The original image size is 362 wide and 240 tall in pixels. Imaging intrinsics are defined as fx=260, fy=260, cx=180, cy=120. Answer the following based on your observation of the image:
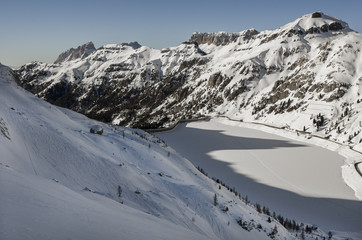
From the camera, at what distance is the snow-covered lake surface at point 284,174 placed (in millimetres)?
27725

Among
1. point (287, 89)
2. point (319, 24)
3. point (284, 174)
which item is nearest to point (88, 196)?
point (284, 174)

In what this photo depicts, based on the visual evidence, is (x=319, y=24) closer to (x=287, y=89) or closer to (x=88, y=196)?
(x=287, y=89)

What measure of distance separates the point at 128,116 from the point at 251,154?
125m

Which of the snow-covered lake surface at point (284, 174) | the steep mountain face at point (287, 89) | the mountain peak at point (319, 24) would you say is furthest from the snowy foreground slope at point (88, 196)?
the mountain peak at point (319, 24)

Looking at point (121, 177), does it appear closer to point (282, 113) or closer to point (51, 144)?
point (51, 144)

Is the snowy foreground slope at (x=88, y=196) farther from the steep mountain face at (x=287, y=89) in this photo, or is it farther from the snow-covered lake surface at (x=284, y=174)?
the steep mountain face at (x=287, y=89)

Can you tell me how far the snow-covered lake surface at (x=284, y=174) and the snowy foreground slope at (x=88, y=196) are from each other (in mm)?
14047

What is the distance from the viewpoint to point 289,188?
3397 centimetres

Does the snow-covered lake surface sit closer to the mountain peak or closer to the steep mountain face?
the steep mountain face

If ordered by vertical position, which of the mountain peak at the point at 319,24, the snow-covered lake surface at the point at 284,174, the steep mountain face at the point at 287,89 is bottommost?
the snow-covered lake surface at the point at 284,174

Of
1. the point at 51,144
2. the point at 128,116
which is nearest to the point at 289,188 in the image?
the point at 51,144

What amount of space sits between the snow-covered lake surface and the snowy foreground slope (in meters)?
14.0

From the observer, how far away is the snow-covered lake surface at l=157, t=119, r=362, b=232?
1092 inches

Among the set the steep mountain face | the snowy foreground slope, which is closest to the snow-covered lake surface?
the snowy foreground slope
